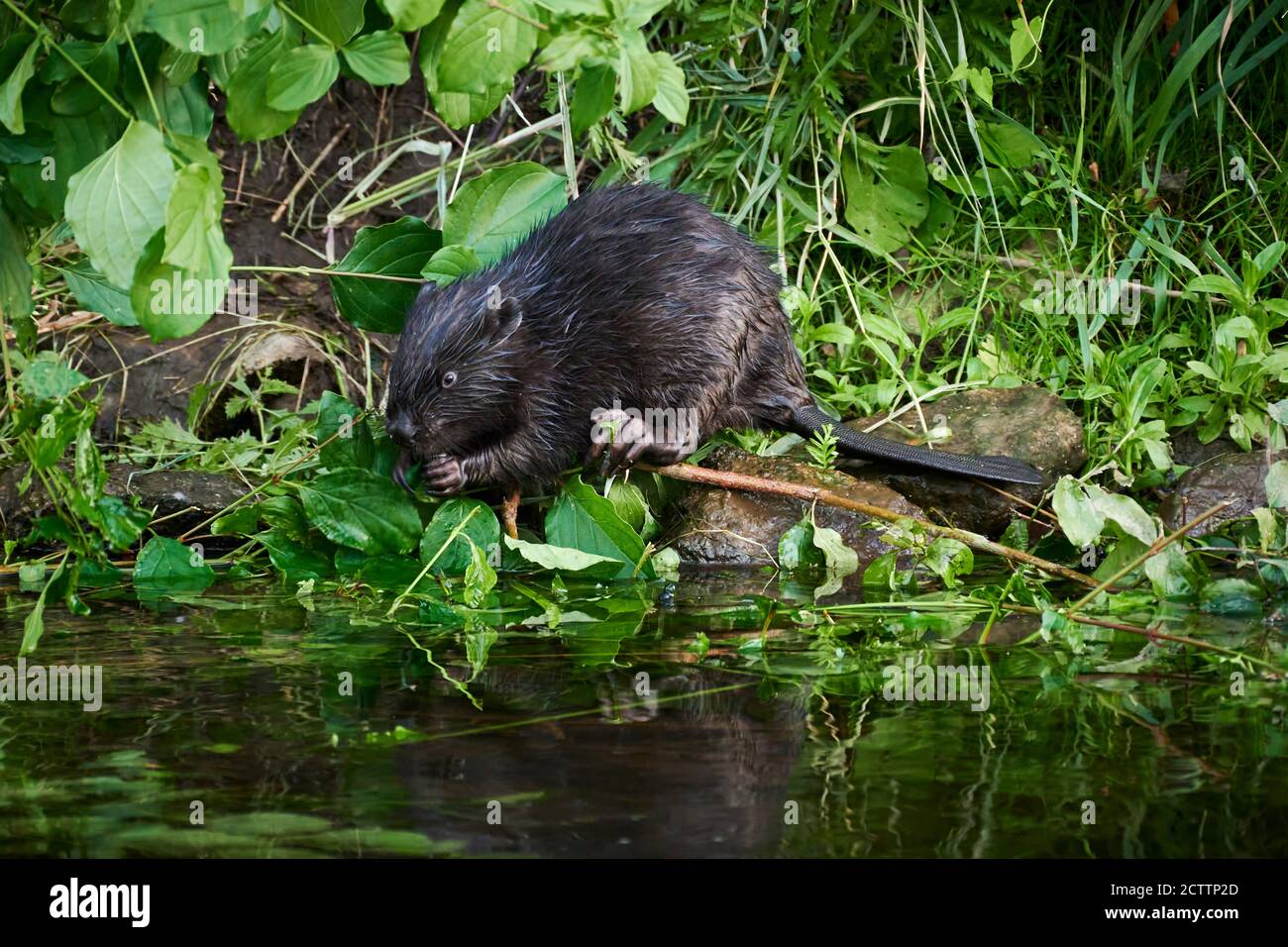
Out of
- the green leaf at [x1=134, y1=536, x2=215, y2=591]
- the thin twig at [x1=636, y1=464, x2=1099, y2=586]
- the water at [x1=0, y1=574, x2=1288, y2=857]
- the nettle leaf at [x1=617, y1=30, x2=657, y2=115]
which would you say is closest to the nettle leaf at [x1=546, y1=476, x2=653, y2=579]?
the thin twig at [x1=636, y1=464, x2=1099, y2=586]

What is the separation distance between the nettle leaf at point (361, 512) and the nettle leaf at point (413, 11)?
85.3 inches

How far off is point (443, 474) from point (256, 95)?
1.98 m

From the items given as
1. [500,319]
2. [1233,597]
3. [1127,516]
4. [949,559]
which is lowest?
[1233,597]

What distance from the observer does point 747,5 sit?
5.78 metres

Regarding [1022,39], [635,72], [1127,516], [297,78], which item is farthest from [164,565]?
[1022,39]

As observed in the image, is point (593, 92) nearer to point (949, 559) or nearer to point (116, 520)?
point (116, 520)

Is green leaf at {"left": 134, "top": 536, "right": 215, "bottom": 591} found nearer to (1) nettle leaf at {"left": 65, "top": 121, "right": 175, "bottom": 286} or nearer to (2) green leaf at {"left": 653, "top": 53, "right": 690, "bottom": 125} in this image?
(1) nettle leaf at {"left": 65, "top": 121, "right": 175, "bottom": 286}

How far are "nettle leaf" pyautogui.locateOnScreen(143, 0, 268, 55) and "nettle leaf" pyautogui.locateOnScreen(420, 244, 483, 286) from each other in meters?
1.64

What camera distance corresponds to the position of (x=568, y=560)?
4168mm

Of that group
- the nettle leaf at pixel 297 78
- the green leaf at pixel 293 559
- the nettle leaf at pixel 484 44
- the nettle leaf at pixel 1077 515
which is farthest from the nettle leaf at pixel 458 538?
the nettle leaf at pixel 484 44

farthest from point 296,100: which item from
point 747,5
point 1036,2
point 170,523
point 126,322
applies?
point 1036,2

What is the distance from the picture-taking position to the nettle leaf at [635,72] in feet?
7.82

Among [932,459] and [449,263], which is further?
[932,459]

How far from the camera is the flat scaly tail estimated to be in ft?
15.2
